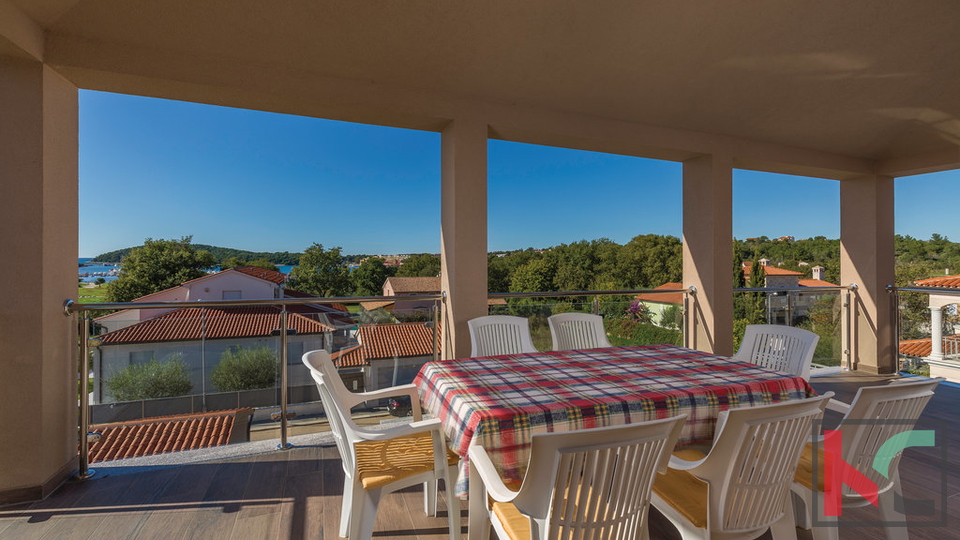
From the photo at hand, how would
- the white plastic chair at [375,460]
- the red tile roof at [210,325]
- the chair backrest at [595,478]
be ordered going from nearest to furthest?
the chair backrest at [595,478]
the white plastic chair at [375,460]
the red tile roof at [210,325]

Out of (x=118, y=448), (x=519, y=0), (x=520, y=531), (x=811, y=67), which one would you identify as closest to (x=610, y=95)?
(x=519, y=0)

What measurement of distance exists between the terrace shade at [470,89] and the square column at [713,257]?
0.06 feet

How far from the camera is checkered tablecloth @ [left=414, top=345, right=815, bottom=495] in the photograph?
1.45 metres

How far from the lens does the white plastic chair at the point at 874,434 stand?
1.38 metres

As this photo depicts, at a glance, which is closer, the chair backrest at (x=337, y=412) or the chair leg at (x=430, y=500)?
the chair backrest at (x=337, y=412)

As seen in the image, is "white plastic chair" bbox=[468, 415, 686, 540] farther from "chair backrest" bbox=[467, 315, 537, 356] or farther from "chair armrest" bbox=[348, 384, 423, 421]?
"chair backrest" bbox=[467, 315, 537, 356]

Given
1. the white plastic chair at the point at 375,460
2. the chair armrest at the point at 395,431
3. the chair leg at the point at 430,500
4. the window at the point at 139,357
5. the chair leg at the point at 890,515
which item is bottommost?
the chair leg at the point at 430,500

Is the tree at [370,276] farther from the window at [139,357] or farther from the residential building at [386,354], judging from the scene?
the window at [139,357]

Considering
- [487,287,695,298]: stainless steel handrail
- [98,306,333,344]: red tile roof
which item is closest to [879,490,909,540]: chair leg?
[487,287,695,298]: stainless steel handrail

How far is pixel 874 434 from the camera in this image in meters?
1.45

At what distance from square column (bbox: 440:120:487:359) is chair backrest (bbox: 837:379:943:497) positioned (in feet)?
7.60

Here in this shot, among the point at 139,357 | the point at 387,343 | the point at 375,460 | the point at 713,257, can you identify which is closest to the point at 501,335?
the point at 387,343

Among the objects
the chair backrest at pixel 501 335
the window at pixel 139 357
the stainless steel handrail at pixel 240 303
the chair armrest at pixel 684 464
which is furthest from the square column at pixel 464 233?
the chair armrest at pixel 684 464

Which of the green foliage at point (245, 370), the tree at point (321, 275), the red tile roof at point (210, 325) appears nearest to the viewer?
the red tile roof at point (210, 325)
